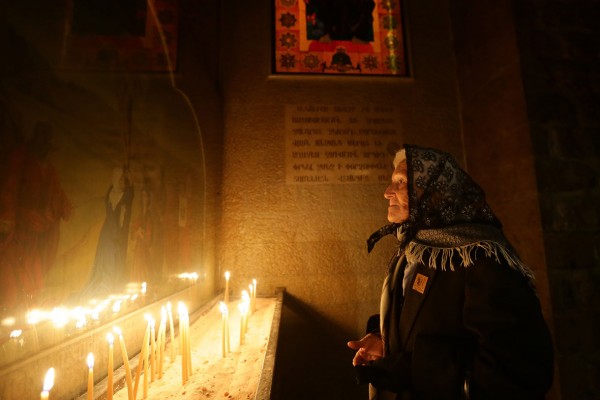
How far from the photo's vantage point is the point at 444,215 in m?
1.34

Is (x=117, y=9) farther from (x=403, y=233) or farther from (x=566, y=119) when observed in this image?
(x=566, y=119)

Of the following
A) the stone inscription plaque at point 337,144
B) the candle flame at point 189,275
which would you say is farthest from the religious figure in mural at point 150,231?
the stone inscription plaque at point 337,144

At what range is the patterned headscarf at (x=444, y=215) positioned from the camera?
121 cm

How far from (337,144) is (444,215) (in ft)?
7.16

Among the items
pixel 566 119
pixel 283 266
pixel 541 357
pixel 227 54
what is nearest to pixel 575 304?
pixel 566 119

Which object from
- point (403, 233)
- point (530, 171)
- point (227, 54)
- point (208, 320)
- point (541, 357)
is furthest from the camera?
point (227, 54)

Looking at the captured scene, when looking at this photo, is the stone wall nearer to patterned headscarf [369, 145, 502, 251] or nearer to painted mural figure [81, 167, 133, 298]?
patterned headscarf [369, 145, 502, 251]

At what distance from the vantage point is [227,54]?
3.55 m

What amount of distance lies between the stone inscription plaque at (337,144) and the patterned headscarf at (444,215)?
189 cm

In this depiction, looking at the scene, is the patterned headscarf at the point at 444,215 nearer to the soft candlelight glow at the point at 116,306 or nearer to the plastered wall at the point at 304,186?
the soft candlelight glow at the point at 116,306

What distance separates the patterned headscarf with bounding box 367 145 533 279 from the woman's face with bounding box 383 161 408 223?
0.22 ft

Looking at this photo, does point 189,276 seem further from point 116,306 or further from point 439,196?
point 439,196

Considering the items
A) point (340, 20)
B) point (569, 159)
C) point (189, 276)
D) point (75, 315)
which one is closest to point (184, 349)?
point (75, 315)

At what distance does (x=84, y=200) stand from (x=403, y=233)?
153 cm
